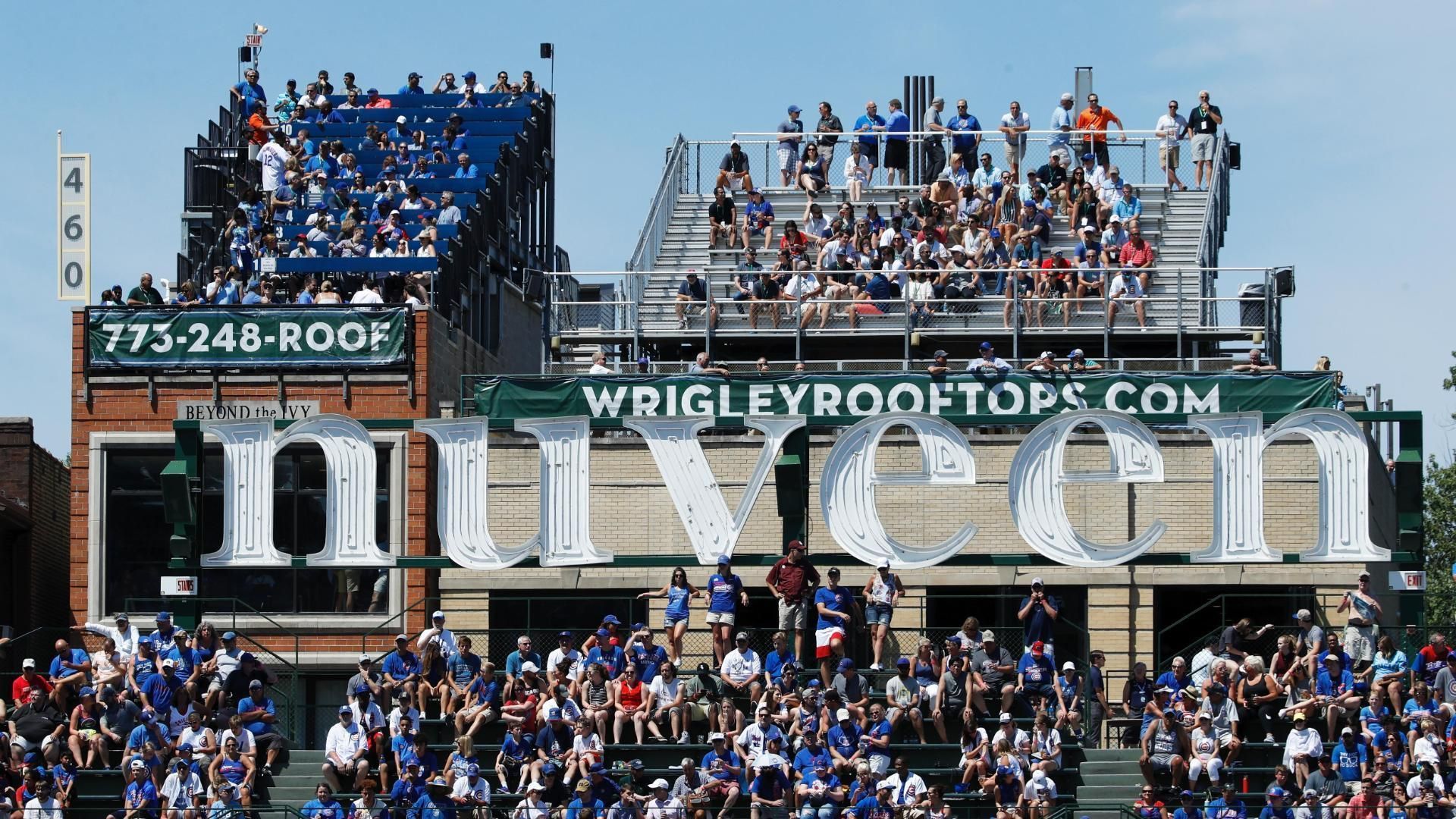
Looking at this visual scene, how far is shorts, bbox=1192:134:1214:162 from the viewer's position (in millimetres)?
42094

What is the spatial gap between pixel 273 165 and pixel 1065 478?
1518 centimetres

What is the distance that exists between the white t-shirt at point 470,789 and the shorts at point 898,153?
17504 millimetres

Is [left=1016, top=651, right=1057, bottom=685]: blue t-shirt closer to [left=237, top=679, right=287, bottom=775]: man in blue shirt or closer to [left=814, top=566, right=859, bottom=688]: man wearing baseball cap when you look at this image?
[left=814, top=566, right=859, bottom=688]: man wearing baseball cap

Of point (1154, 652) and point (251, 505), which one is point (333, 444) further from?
point (1154, 652)

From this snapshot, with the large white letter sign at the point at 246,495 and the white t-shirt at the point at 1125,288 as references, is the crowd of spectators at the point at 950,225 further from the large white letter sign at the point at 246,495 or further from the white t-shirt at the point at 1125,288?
the large white letter sign at the point at 246,495

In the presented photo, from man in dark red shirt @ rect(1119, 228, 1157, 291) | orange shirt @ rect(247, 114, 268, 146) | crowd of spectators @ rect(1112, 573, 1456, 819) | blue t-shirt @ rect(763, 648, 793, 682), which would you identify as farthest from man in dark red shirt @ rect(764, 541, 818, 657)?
orange shirt @ rect(247, 114, 268, 146)

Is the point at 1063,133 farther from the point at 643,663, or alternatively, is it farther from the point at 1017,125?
the point at 643,663

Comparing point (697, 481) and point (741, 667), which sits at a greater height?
point (697, 481)

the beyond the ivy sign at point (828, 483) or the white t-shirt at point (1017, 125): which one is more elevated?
the white t-shirt at point (1017, 125)

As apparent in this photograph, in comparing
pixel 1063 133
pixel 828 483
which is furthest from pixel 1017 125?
pixel 828 483

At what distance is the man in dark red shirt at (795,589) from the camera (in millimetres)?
29422

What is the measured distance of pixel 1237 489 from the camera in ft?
99.3

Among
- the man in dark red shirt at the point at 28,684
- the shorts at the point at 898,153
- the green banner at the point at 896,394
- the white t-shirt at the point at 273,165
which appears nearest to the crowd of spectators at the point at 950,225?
the shorts at the point at 898,153

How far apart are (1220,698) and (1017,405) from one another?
7.04 meters
